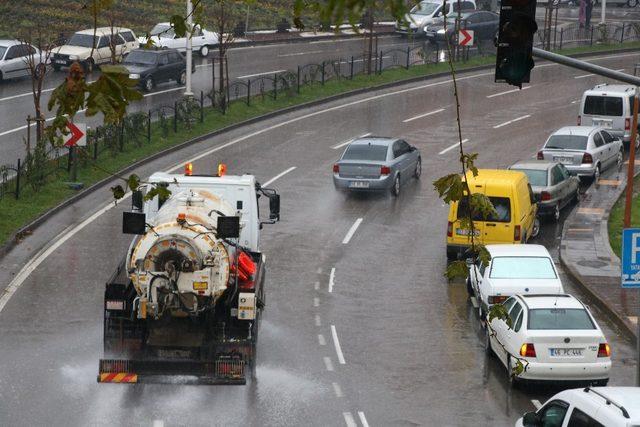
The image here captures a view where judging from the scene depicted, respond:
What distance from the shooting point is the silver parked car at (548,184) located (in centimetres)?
3216

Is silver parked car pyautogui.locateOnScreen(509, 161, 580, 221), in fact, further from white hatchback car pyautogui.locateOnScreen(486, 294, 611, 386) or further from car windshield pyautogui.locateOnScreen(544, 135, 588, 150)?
white hatchback car pyautogui.locateOnScreen(486, 294, 611, 386)

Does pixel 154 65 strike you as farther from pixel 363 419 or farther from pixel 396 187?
pixel 363 419

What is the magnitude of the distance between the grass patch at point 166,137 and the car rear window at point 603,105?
1096cm

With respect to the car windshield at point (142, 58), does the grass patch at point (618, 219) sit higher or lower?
lower

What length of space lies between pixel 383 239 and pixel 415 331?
7201 mm

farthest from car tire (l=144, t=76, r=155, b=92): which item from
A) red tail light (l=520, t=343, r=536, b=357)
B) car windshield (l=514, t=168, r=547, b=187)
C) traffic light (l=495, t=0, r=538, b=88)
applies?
traffic light (l=495, t=0, r=538, b=88)

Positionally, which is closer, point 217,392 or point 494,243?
point 217,392

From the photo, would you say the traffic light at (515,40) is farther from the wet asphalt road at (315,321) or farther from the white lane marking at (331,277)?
the white lane marking at (331,277)

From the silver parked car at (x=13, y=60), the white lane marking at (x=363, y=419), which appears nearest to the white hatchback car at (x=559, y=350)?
the white lane marking at (x=363, y=419)

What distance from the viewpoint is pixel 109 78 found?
7.14 metres

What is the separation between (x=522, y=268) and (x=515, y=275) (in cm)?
32

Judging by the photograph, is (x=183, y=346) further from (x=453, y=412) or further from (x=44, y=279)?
(x=44, y=279)

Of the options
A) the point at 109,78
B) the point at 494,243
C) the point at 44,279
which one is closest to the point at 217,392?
the point at 44,279

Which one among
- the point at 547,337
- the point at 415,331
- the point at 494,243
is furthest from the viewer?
the point at 494,243
